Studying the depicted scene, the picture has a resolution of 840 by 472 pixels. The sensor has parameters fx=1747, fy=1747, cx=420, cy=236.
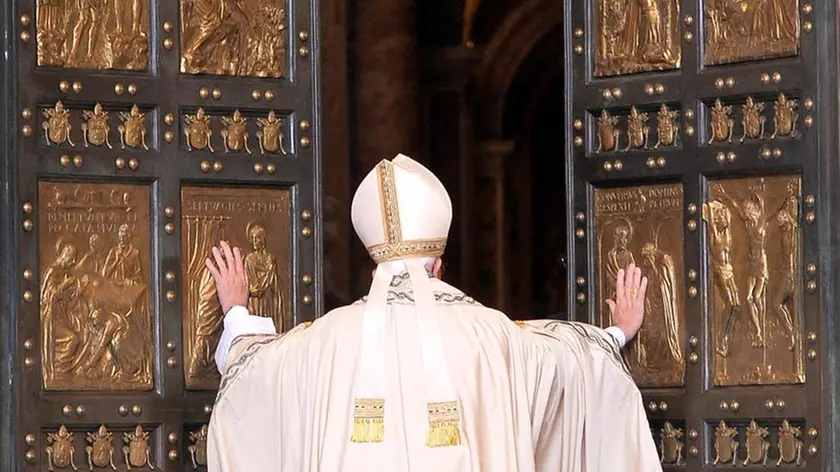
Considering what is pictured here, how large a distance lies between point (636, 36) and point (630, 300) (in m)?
0.96

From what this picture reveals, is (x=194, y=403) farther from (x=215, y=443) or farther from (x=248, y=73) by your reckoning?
(x=248, y=73)

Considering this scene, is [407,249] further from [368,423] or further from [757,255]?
[757,255]

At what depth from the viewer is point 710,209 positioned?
6121 mm

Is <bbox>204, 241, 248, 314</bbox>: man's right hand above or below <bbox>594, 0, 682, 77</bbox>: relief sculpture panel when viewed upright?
below

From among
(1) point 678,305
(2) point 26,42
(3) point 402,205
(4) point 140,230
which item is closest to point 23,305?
(4) point 140,230

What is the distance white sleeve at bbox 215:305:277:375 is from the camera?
6.02 metres

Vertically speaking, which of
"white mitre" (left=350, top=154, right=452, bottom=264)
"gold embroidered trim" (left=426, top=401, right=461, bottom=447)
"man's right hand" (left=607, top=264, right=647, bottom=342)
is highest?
"white mitre" (left=350, top=154, right=452, bottom=264)

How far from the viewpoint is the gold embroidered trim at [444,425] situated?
17.5 ft

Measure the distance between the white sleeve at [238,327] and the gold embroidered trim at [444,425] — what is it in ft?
3.03

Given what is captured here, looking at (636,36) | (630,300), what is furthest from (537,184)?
(630,300)

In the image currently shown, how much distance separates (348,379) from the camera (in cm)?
544

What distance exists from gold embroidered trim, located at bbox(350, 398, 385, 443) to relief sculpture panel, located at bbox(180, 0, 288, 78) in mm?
1564

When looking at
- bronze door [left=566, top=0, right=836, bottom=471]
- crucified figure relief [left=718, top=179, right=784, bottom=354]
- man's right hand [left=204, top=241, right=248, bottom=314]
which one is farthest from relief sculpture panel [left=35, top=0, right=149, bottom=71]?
crucified figure relief [left=718, top=179, right=784, bottom=354]

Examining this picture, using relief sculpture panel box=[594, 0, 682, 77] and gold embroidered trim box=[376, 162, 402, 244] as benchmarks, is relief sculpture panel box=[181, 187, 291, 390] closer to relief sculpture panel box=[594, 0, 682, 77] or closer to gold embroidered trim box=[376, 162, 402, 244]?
gold embroidered trim box=[376, 162, 402, 244]
